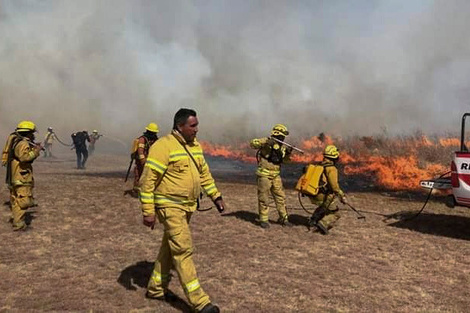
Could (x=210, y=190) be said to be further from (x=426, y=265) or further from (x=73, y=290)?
(x=426, y=265)

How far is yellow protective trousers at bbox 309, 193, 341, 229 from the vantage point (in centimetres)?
869

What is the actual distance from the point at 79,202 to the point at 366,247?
26.0 feet

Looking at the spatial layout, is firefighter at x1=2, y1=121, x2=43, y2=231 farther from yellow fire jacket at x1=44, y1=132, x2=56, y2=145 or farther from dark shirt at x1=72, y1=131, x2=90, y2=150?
yellow fire jacket at x1=44, y1=132, x2=56, y2=145

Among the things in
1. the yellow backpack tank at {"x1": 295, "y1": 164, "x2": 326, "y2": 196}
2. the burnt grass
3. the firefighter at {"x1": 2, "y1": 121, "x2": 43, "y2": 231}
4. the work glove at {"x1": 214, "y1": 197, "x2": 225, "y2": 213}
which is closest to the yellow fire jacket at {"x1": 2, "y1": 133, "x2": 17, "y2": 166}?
the firefighter at {"x1": 2, "y1": 121, "x2": 43, "y2": 231}

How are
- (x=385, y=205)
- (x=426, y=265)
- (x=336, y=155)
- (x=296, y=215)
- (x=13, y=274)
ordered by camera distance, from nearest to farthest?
(x=13, y=274) < (x=426, y=265) < (x=336, y=155) < (x=296, y=215) < (x=385, y=205)

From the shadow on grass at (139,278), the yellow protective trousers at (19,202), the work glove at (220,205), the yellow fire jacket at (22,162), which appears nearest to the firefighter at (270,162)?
the shadow on grass at (139,278)

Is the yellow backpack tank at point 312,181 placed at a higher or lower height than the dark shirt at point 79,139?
lower

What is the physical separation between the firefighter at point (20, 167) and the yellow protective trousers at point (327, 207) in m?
6.05

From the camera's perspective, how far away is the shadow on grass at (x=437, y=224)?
8953mm

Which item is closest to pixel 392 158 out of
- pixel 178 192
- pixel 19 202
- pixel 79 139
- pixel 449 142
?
pixel 449 142

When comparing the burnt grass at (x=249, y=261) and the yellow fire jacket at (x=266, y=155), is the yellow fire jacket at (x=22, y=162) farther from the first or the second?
the yellow fire jacket at (x=266, y=155)

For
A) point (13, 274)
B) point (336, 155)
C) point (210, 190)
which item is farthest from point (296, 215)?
point (13, 274)

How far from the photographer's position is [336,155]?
27.8ft

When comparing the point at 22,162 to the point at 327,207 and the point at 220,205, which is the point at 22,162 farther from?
the point at 327,207
